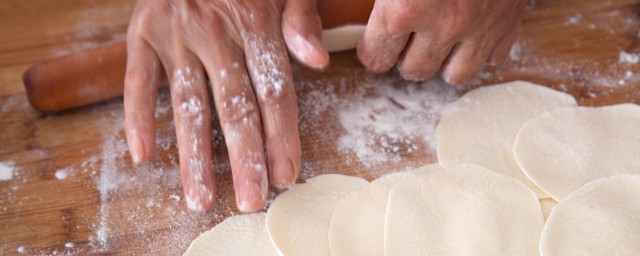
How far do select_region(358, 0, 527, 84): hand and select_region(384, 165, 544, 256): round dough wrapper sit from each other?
0.92ft

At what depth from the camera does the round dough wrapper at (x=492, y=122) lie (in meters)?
1.41

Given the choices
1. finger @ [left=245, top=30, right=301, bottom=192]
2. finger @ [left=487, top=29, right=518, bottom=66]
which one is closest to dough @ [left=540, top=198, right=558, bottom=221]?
finger @ [left=487, top=29, right=518, bottom=66]

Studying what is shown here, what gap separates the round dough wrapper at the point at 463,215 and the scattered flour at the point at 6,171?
34.5 inches

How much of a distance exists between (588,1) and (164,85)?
3.92 feet

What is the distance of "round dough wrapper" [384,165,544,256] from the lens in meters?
1.23

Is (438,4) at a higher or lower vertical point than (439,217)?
higher

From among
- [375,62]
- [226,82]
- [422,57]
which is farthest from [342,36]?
[226,82]

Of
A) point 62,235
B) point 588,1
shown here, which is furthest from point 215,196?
point 588,1

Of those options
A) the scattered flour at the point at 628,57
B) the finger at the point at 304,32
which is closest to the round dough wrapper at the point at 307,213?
the finger at the point at 304,32

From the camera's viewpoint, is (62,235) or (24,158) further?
(24,158)

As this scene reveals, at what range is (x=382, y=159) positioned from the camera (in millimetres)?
1459

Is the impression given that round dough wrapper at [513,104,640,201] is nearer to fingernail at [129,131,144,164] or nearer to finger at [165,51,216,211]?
finger at [165,51,216,211]

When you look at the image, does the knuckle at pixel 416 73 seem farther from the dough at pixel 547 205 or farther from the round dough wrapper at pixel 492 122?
the dough at pixel 547 205

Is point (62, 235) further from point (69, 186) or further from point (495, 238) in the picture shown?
point (495, 238)
